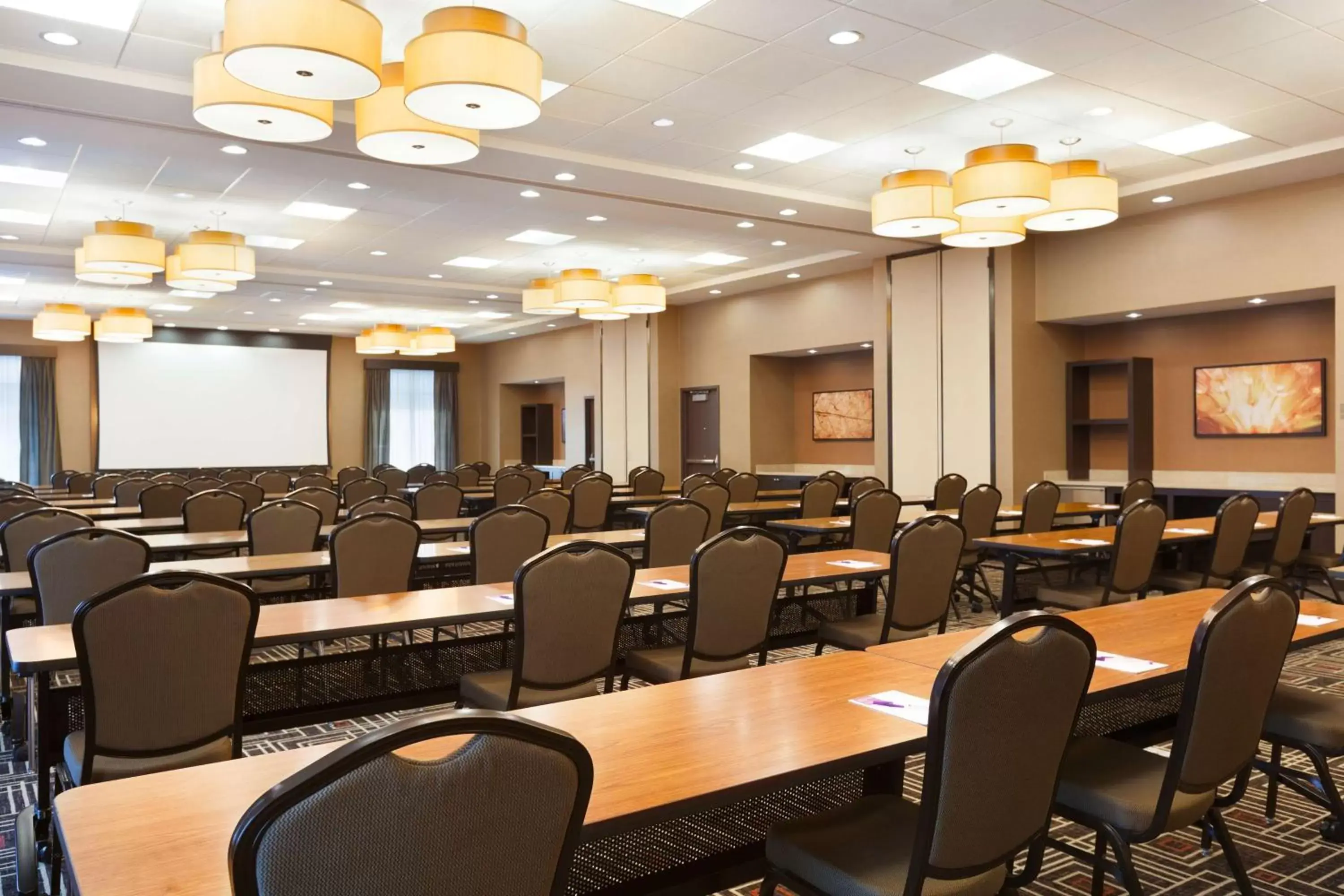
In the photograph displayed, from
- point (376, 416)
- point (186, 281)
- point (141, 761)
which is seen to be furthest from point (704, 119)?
point (376, 416)

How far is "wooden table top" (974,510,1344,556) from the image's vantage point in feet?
17.9

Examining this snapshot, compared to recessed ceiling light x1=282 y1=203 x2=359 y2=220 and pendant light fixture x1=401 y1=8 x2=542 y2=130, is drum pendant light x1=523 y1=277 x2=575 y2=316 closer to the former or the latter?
recessed ceiling light x1=282 y1=203 x2=359 y2=220

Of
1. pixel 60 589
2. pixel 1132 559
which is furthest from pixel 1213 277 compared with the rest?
pixel 60 589

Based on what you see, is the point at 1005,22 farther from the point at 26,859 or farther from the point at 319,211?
the point at 319,211

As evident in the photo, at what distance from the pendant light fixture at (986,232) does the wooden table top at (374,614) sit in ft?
12.1

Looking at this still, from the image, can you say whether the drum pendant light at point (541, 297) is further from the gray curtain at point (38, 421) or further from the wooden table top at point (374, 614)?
the gray curtain at point (38, 421)

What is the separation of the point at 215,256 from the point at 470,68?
16.7ft

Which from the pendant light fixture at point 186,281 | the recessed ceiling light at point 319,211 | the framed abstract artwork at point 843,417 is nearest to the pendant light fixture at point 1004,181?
the recessed ceiling light at point 319,211

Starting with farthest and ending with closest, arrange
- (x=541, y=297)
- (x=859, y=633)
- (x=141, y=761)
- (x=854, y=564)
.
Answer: (x=541, y=297)
(x=854, y=564)
(x=859, y=633)
(x=141, y=761)

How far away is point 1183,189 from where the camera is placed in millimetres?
8758

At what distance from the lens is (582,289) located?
10531 millimetres

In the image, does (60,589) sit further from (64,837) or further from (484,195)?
(484,195)

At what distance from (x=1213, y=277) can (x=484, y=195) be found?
21.9 ft

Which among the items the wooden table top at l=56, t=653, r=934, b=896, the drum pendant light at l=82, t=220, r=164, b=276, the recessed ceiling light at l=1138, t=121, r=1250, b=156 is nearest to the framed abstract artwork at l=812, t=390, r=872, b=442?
the recessed ceiling light at l=1138, t=121, r=1250, b=156
